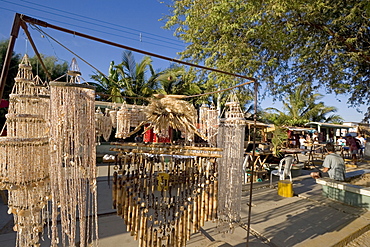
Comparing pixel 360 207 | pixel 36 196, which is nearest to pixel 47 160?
pixel 36 196

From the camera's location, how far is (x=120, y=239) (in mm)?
3160

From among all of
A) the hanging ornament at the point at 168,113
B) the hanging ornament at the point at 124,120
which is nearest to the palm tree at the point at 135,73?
the hanging ornament at the point at 124,120

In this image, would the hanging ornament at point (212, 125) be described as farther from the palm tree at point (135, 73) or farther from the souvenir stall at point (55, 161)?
the palm tree at point (135, 73)

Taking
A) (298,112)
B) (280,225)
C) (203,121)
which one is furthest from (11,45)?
(298,112)

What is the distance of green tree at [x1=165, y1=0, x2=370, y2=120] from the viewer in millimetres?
4645

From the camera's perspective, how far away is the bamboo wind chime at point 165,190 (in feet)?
7.07

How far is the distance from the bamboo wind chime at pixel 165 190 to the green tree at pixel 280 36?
3264 millimetres

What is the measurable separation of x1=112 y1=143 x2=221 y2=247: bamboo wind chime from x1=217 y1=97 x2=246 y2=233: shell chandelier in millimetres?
299

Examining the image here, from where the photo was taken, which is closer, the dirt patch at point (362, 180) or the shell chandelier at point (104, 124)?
the shell chandelier at point (104, 124)

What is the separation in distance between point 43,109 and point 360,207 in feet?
20.4

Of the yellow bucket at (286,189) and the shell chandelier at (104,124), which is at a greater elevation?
the shell chandelier at (104,124)

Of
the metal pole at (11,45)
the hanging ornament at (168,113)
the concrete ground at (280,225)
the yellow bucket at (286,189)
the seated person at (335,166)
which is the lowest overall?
the concrete ground at (280,225)

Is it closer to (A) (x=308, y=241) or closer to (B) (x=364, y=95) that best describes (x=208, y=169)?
(A) (x=308, y=241)

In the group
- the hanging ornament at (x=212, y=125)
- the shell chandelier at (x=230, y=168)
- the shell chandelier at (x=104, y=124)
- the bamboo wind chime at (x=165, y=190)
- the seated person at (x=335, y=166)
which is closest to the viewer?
the bamboo wind chime at (x=165, y=190)
